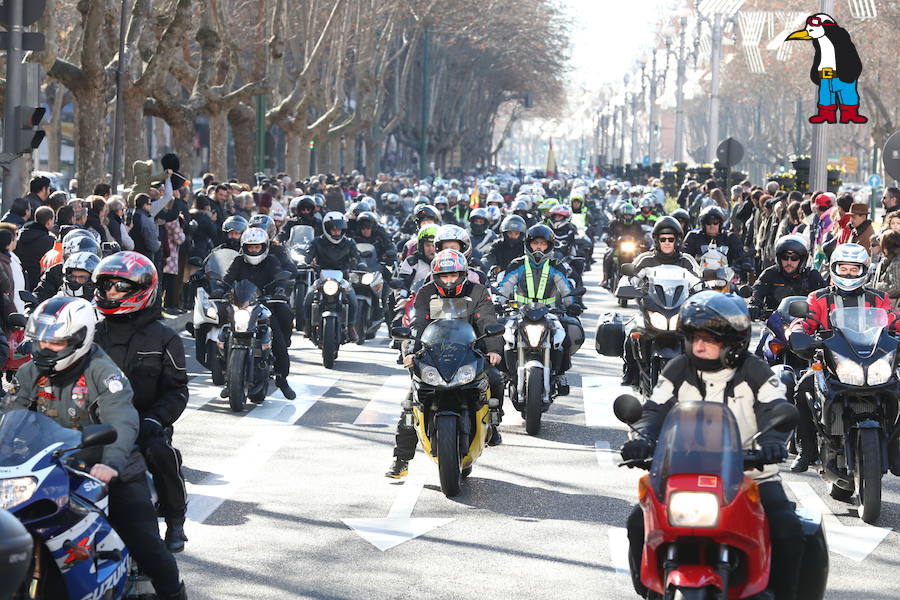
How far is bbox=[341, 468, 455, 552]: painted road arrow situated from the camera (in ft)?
30.3

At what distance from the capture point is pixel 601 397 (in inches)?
619

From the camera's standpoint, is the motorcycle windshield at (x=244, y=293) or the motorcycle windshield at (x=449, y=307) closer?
the motorcycle windshield at (x=449, y=307)

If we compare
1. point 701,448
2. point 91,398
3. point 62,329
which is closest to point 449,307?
point 91,398

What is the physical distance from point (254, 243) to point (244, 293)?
54cm

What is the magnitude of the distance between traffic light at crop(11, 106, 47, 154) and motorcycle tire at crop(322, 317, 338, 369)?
3.45 meters

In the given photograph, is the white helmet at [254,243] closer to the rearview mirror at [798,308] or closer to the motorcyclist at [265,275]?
the motorcyclist at [265,275]

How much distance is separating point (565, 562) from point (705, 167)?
47.6 metres

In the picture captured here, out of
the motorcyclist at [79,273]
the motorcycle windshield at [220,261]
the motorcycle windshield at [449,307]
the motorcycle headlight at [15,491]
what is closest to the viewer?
the motorcycle headlight at [15,491]

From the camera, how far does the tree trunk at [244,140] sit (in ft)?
139

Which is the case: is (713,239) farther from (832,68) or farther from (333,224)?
(832,68)

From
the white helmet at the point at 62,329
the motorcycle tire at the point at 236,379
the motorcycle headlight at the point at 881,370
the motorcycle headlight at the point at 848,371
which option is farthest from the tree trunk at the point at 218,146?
the white helmet at the point at 62,329

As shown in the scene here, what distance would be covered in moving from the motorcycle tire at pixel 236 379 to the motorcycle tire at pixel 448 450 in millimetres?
4193

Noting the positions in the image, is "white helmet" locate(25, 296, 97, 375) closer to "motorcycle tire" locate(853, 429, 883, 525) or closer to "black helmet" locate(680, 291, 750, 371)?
"black helmet" locate(680, 291, 750, 371)

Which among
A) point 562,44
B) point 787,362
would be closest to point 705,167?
point 562,44
